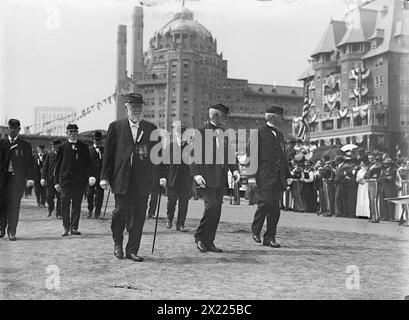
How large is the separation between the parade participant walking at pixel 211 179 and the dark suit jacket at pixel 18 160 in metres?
3.30

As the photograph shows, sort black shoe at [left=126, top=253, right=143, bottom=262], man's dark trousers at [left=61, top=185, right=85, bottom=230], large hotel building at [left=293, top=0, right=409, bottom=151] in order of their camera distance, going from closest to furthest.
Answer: black shoe at [left=126, top=253, right=143, bottom=262] → man's dark trousers at [left=61, top=185, right=85, bottom=230] → large hotel building at [left=293, top=0, right=409, bottom=151]

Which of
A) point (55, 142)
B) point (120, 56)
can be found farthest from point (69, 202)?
point (120, 56)

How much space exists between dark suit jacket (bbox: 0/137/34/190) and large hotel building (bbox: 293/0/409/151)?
35.1 metres

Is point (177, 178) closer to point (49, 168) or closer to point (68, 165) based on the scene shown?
point (68, 165)

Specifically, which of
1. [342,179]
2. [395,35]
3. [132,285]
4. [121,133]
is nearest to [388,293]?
[132,285]

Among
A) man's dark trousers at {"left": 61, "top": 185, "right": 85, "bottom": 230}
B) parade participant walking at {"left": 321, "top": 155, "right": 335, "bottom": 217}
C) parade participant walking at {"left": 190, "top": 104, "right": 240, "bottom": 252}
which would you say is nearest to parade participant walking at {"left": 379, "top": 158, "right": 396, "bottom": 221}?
parade participant walking at {"left": 321, "top": 155, "right": 335, "bottom": 217}

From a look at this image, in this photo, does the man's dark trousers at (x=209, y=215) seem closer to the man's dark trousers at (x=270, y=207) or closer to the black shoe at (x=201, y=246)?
the black shoe at (x=201, y=246)

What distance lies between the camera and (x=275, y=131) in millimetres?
8383

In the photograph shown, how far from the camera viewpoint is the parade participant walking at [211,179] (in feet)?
24.9

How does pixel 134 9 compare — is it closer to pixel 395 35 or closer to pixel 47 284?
pixel 47 284

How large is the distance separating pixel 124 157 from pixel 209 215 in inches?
62.1

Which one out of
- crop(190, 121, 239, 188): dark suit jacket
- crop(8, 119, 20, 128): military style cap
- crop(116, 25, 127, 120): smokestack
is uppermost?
crop(116, 25, 127, 120): smokestack

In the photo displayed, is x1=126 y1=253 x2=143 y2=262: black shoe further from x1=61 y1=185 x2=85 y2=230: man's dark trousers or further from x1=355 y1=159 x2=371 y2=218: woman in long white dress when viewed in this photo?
x1=355 y1=159 x2=371 y2=218: woman in long white dress

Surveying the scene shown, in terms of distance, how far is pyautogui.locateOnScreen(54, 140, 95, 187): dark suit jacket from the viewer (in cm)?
953
